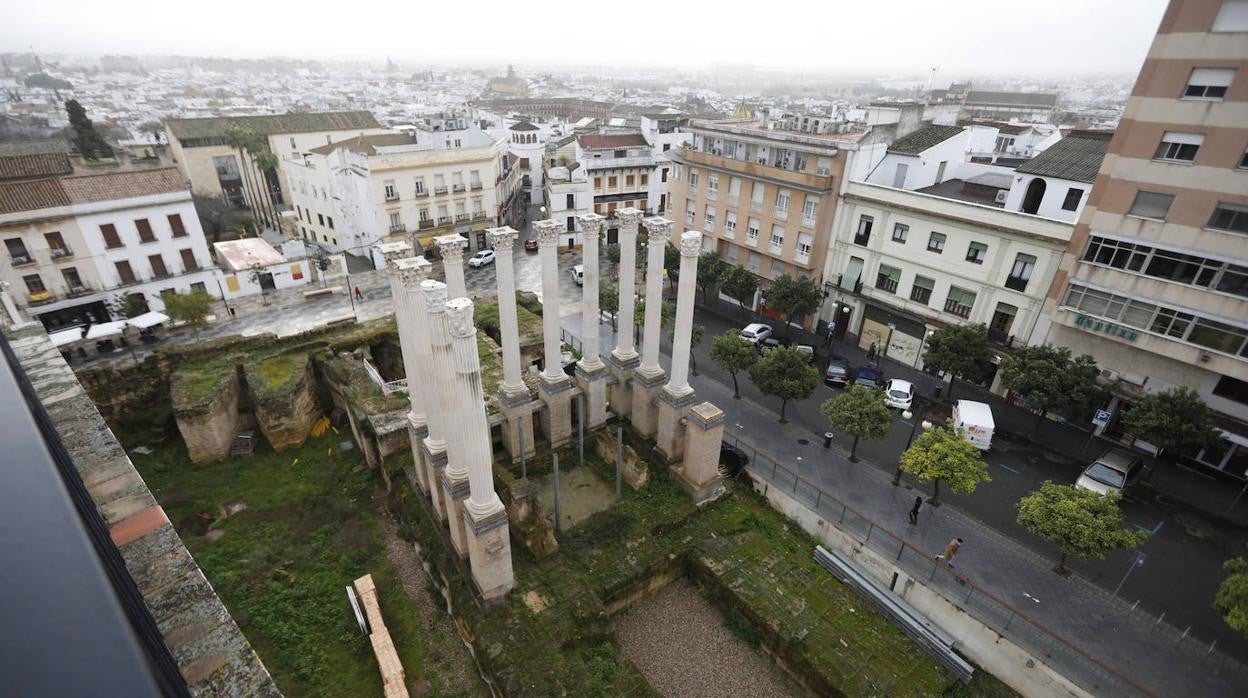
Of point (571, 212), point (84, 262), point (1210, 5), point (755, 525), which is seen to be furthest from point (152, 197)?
point (1210, 5)

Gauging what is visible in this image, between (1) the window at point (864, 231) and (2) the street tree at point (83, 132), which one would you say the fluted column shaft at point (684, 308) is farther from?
(2) the street tree at point (83, 132)

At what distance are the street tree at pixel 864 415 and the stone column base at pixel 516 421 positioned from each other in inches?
524

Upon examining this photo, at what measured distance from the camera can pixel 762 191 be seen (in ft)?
133

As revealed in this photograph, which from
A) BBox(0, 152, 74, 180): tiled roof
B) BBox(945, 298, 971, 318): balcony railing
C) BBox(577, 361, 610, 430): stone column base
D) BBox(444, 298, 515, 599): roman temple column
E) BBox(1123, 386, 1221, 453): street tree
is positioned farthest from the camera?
BBox(0, 152, 74, 180): tiled roof

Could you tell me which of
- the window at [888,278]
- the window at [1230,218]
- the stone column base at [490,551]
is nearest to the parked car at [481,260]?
the window at [888,278]

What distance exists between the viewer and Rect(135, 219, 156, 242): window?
3931 cm

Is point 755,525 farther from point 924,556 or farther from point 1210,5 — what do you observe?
point 1210,5

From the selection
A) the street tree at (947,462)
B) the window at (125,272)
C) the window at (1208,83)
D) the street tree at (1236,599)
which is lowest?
the window at (125,272)

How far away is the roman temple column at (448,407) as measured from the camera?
15.3m

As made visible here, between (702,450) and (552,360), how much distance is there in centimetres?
723

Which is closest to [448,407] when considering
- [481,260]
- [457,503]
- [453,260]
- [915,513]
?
[457,503]

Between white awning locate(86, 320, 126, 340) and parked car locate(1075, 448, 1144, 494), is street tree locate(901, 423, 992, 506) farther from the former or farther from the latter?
white awning locate(86, 320, 126, 340)

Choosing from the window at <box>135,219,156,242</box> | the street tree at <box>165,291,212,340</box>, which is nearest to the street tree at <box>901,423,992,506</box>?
the street tree at <box>165,291,212,340</box>

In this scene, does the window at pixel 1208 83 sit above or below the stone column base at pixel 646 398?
above
